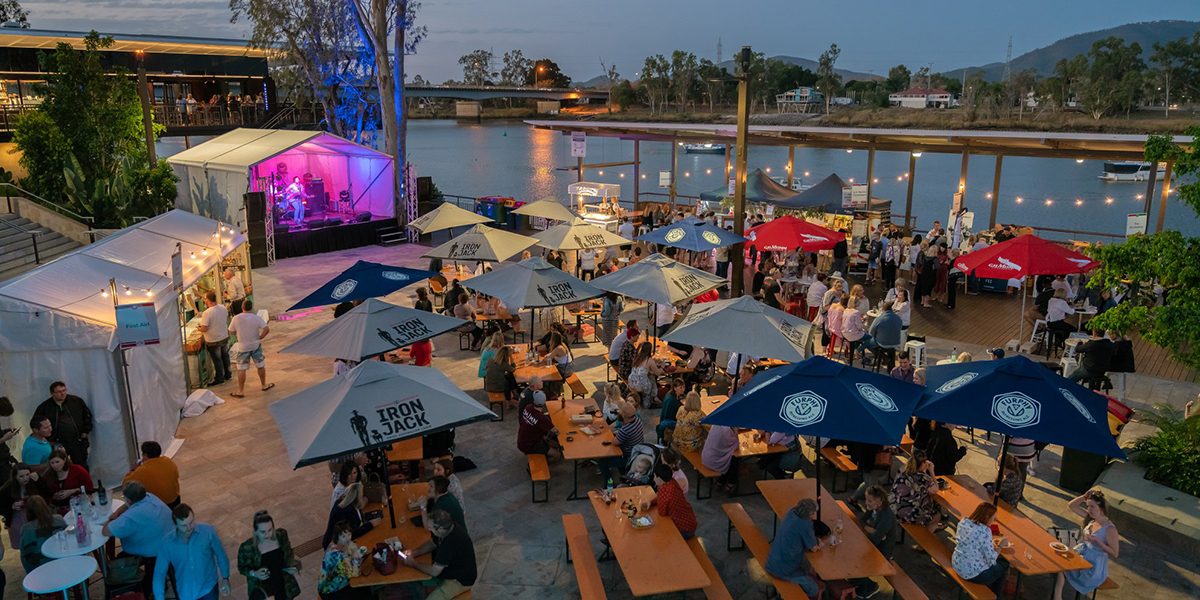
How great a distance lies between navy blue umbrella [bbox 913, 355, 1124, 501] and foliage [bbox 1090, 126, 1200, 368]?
3.69 ft

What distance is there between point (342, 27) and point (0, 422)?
2662 centimetres

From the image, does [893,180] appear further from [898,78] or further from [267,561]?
[267,561]

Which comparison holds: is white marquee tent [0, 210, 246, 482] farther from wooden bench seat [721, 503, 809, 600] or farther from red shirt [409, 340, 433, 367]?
wooden bench seat [721, 503, 809, 600]

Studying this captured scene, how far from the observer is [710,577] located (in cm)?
648

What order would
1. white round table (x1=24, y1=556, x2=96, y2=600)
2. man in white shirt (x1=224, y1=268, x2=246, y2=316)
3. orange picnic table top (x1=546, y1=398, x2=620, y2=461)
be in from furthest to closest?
man in white shirt (x1=224, y1=268, x2=246, y2=316), orange picnic table top (x1=546, y1=398, x2=620, y2=461), white round table (x1=24, y1=556, x2=96, y2=600)

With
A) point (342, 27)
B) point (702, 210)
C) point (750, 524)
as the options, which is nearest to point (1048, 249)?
point (750, 524)

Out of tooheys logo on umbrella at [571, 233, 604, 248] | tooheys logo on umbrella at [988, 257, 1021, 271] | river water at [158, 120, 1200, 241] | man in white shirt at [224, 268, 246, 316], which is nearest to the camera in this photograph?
tooheys logo on umbrella at [988, 257, 1021, 271]

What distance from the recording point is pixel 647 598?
22.9 feet

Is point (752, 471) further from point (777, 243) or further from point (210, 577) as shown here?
point (777, 243)

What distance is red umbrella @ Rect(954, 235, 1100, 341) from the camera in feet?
41.1

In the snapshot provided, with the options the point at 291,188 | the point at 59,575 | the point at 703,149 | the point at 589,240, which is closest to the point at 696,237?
the point at 589,240

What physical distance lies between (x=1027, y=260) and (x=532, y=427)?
9.05 metres

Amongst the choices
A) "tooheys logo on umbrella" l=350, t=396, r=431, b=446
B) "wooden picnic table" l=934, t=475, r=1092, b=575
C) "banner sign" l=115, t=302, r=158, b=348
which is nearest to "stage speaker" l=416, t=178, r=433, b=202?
"banner sign" l=115, t=302, r=158, b=348

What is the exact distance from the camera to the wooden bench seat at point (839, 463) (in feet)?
29.1
